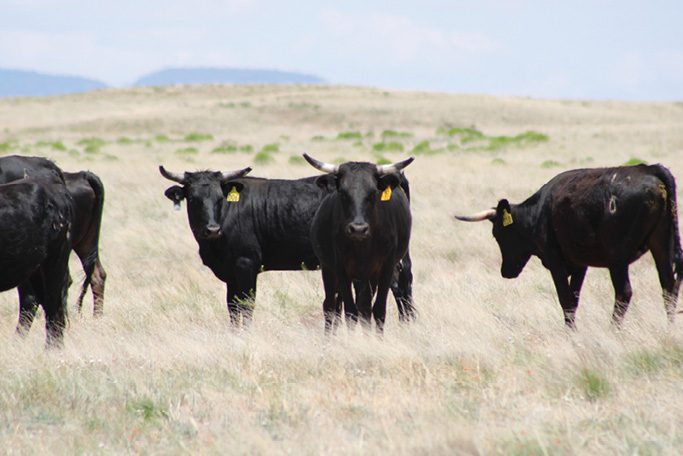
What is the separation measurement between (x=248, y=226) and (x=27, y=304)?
2389 mm

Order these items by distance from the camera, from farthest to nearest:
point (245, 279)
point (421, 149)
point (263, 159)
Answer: point (421, 149)
point (263, 159)
point (245, 279)

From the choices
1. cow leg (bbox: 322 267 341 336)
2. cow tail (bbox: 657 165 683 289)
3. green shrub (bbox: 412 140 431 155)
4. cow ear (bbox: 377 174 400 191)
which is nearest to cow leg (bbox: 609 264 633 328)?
cow tail (bbox: 657 165 683 289)

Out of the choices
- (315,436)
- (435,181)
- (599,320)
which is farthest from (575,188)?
(435,181)

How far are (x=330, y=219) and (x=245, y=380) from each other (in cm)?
236

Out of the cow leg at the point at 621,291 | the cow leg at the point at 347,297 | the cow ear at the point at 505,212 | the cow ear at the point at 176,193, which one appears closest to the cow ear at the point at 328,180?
the cow leg at the point at 347,297

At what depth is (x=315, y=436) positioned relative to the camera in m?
Answer: 4.08

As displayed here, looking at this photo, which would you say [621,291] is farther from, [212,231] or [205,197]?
[205,197]

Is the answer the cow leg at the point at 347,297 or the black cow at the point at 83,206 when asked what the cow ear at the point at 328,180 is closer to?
the cow leg at the point at 347,297

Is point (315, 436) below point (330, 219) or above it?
below

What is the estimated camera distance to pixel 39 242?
20.7ft

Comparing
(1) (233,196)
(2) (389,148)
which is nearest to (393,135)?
(2) (389,148)

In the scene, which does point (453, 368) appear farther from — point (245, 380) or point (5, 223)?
point (5, 223)

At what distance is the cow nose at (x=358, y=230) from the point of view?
248 inches

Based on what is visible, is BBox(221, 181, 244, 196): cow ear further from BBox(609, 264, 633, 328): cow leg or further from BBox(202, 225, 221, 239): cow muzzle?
BBox(609, 264, 633, 328): cow leg
